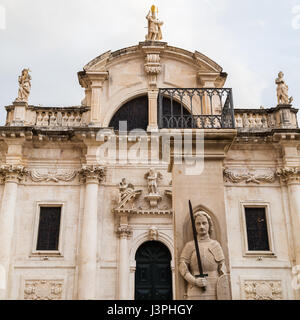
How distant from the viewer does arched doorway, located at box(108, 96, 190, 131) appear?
1716 cm

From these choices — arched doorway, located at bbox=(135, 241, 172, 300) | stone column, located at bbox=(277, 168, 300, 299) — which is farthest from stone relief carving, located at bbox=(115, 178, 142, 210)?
stone column, located at bbox=(277, 168, 300, 299)

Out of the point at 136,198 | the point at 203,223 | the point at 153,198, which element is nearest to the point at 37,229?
the point at 136,198

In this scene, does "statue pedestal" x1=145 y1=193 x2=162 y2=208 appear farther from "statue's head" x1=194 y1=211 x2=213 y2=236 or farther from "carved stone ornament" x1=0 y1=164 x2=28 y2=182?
"statue's head" x1=194 y1=211 x2=213 y2=236

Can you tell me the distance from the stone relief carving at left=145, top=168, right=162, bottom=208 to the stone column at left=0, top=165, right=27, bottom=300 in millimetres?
4565

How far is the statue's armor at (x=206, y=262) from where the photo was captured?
6.64 metres

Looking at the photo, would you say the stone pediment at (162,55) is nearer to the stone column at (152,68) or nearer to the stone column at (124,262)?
the stone column at (152,68)

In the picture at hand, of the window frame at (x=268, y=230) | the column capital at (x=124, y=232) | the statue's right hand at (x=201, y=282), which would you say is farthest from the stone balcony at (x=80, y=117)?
the statue's right hand at (x=201, y=282)

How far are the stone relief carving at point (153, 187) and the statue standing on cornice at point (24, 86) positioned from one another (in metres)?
5.84

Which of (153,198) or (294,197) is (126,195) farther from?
(294,197)

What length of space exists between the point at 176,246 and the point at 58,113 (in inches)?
443

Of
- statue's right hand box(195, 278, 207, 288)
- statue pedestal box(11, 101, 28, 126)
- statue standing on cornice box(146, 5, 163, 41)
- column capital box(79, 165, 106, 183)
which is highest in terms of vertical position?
statue standing on cornice box(146, 5, 163, 41)

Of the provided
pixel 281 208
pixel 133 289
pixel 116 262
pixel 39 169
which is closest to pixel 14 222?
pixel 39 169

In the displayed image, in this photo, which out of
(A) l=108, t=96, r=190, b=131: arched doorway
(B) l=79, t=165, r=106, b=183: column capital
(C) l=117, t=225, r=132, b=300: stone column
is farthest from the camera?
(A) l=108, t=96, r=190, b=131: arched doorway
